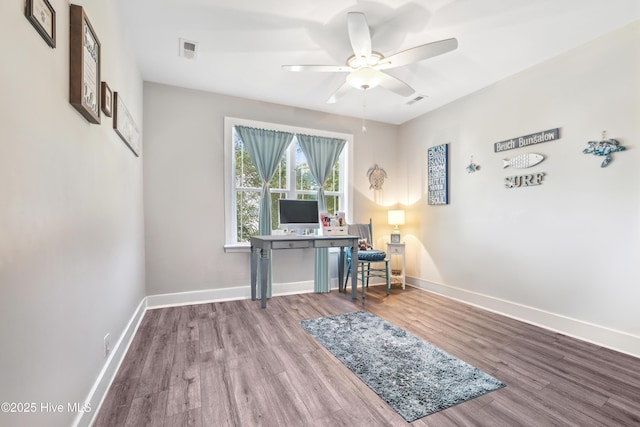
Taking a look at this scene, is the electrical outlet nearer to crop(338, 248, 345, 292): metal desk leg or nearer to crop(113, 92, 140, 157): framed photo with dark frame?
crop(113, 92, 140, 157): framed photo with dark frame

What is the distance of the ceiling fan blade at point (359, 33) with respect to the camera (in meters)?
1.96

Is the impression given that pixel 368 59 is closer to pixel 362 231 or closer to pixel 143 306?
pixel 362 231

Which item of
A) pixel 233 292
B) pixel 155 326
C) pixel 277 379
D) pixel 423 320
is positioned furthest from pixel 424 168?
pixel 155 326

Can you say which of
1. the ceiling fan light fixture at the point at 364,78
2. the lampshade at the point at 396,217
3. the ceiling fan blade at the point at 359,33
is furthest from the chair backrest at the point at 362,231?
the ceiling fan blade at the point at 359,33

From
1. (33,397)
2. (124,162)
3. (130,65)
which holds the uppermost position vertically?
(130,65)

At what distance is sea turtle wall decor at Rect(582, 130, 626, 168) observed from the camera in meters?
2.52

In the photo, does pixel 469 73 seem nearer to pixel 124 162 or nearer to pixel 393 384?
pixel 393 384

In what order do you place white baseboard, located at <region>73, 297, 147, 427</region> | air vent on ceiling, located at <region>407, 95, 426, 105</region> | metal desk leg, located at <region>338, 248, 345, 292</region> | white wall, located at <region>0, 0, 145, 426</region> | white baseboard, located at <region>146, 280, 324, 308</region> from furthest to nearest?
metal desk leg, located at <region>338, 248, 345, 292</region>, air vent on ceiling, located at <region>407, 95, 426, 105</region>, white baseboard, located at <region>146, 280, 324, 308</region>, white baseboard, located at <region>73, 297, 147, 427</region>, white wall, located at <region>0, 0, 145, 426</region>

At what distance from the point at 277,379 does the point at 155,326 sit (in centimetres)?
165

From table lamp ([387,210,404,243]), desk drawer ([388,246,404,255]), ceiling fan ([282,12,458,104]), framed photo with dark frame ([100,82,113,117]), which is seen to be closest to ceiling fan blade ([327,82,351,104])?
ceiling fan ([282,12,458,104])

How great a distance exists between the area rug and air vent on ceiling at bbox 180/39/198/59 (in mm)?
2933

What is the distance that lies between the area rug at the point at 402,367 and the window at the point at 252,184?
66.5 inches

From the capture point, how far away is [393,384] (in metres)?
1.95

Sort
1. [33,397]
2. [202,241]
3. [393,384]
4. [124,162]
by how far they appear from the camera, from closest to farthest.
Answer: [33,397] < [393,384] < [124,162] < [202,241]
